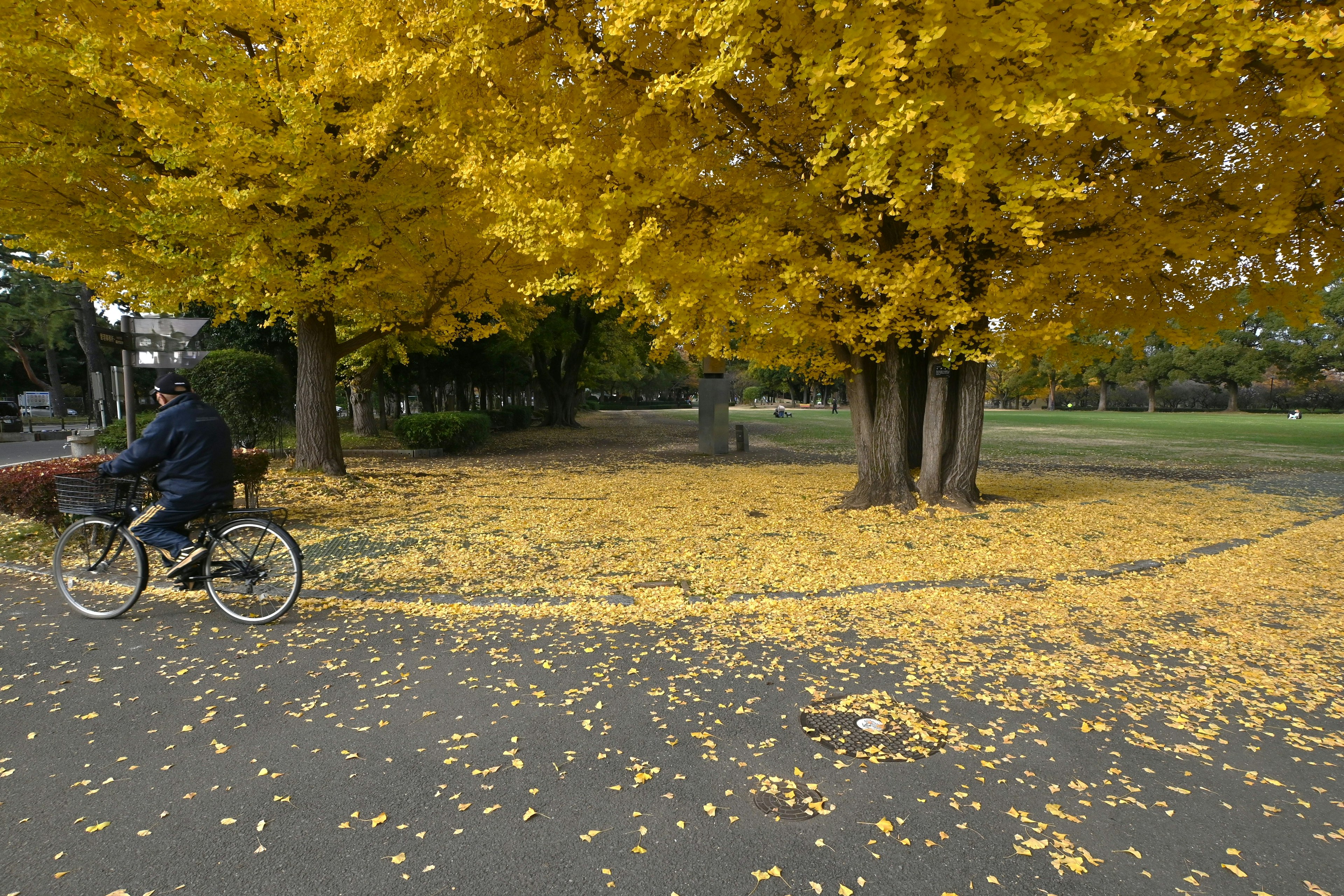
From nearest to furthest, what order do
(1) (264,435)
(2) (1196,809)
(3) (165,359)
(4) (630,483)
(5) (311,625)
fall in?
1. (2) (1196,809)
2. (5) (311,625)
3. (3) (165,359)
4. (4) (630,483)
5. (1) (264,435)

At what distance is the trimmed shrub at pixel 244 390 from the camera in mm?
15297

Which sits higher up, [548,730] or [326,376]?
[326,376]

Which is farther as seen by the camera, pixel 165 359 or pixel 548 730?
pixel 165 359

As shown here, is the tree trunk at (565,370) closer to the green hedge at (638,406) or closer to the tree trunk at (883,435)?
the tree trunk at (883,435)

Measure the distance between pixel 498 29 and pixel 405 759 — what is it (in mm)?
7678

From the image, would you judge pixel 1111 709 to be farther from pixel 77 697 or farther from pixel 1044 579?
pixel 77 697

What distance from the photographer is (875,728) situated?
3.52 m

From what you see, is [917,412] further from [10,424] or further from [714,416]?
[10,424]

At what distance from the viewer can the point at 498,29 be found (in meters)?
7.84

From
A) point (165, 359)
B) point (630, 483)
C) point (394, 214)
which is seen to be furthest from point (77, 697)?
point (630, 483)

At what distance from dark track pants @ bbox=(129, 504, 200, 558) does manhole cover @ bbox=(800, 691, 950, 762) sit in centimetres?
445

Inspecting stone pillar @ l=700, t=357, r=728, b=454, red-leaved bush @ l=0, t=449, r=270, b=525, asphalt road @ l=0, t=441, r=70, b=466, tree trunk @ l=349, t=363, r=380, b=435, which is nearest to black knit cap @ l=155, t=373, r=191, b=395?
red-leaved bush @ l=0, t=449, r=270, b=525

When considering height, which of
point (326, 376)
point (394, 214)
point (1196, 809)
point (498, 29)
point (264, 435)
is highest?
point (498, 29)

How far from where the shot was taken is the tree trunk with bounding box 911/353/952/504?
9711mm
